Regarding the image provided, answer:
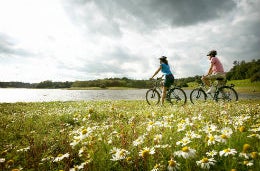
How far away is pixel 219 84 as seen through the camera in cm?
1390

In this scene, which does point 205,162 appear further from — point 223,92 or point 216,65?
point 223,92

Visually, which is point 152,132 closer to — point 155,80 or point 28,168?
point 28,168

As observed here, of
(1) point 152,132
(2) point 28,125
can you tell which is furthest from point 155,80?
(1) point 152,132

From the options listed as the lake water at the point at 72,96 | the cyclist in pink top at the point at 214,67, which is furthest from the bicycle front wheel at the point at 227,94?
the lake water at the point at 72,96

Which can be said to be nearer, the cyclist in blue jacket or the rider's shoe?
the cyclist in blue jacket

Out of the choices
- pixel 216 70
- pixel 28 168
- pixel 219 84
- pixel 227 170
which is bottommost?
pixel 28 168

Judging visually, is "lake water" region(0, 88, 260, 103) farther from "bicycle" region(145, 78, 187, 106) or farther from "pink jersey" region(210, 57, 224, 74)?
"bicycle" region(145, 78, 187, 106)

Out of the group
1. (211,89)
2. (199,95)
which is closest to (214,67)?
(211,89)

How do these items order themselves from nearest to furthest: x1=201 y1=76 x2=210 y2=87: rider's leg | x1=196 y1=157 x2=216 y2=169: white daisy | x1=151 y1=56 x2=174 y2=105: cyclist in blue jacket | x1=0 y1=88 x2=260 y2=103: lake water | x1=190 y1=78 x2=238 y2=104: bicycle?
x1=196 y1=157 x2=216 y2=169: white daisy
x1=151 y1=56 x2=174 y2=105: cyclist in blue jacket
x1=190 y1=78 x2=238 y2=104: bicycle
x1=201 y1=76 x2=210 y2=87: rider's leg
x1=0 y1=88 x2=260 y2=103: lake water

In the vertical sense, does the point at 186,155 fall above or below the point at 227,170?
above

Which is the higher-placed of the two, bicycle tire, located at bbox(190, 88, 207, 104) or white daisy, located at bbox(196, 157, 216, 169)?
bicycle tire, located at bbox(190, 88, 207, 104)

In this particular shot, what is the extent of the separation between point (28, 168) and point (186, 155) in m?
3.01

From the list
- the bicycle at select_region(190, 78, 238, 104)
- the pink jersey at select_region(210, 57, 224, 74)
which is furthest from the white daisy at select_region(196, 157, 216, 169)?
the bicycle at select_region(190, 78, 238, 104)

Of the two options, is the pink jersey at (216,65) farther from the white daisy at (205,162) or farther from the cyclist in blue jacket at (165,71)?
the white daisy at (205,162)
